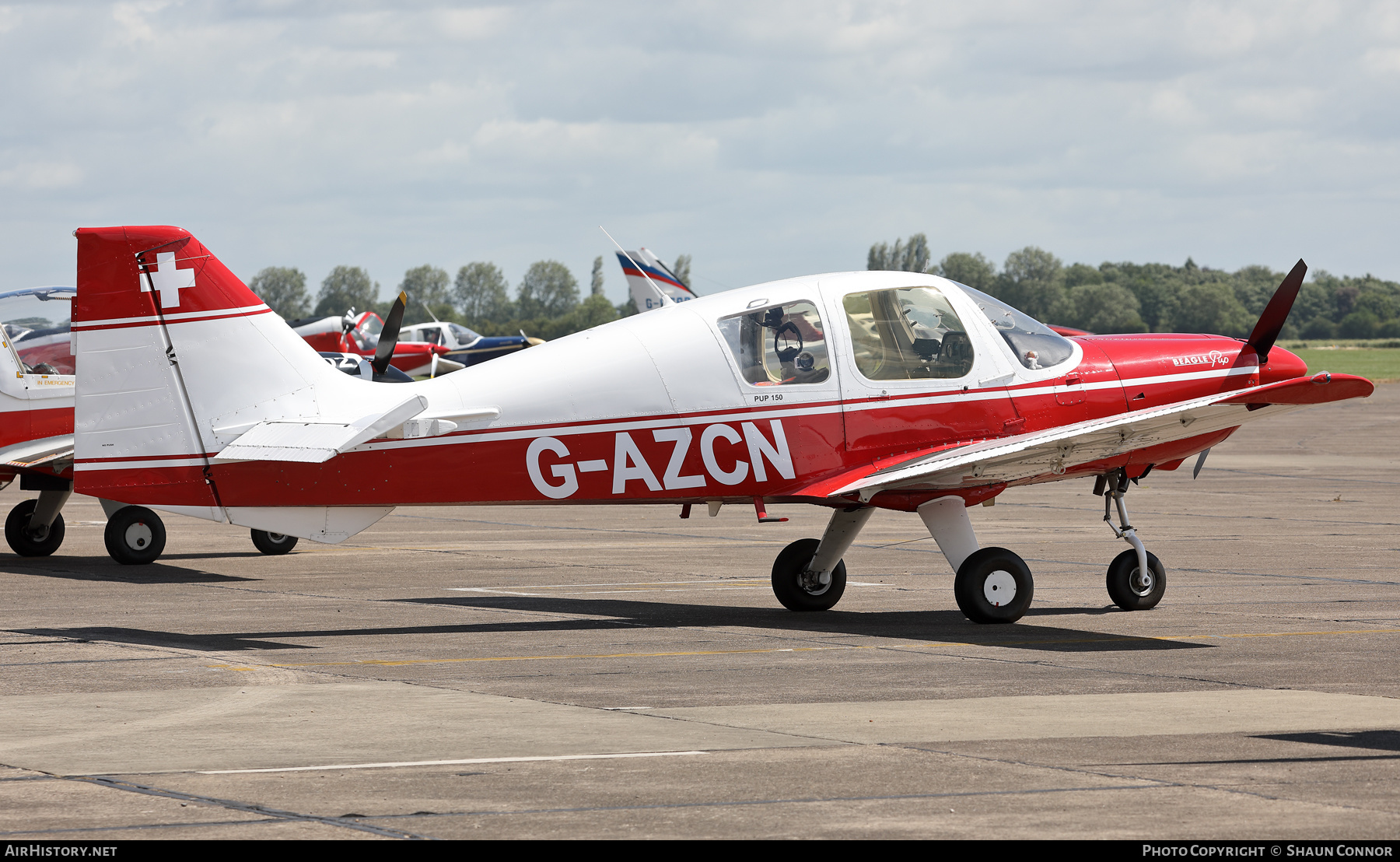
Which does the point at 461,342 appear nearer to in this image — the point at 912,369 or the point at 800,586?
the point at 800,586

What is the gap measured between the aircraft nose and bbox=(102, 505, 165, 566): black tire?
37.7ft

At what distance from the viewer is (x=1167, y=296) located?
126188 mm

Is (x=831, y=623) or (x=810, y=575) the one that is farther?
(x=810, y=575)

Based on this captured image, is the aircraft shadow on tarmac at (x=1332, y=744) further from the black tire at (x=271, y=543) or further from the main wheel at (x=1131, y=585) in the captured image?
the black tire at (x=271, y=543)

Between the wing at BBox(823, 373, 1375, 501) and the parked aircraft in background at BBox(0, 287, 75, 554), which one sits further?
the parked aircraft in background at BBox(0, 287, 75, 554)

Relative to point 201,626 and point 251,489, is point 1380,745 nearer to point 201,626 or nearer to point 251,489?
point 251,489

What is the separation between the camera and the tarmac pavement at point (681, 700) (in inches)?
265

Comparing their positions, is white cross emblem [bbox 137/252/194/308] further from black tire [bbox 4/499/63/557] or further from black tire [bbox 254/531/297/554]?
black tire [bbox 4/499/63/557]

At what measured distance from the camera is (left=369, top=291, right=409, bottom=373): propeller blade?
67.7 feet

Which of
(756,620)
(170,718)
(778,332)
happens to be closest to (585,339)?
(778,332)

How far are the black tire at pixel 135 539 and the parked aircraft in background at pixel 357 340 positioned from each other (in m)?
18.0

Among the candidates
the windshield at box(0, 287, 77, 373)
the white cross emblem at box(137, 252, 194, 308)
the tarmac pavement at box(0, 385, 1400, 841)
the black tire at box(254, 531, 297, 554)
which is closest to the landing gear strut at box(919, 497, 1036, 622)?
the tarmac pavement at box(0, 385, 1400, 841)

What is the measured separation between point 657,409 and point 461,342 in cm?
5284

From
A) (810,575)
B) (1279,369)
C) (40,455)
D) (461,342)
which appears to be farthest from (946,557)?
(461,342)
